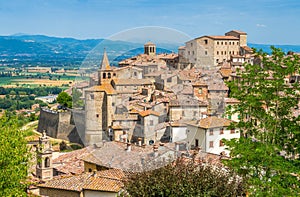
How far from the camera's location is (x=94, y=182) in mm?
16078

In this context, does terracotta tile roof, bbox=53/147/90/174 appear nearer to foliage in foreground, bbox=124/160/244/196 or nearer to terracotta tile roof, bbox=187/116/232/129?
terracotta tile roof, bbox=187/116/232/129

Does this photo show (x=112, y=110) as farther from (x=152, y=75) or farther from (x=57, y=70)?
(x=57, y=70)

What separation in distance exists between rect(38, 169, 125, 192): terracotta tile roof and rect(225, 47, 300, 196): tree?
5.82 metres

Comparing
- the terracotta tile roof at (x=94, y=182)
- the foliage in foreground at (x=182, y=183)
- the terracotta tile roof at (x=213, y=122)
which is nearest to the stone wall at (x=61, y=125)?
the terracotta tile roof at (x=213, y=122)

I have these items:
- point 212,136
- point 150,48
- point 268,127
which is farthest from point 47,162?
point 268,127

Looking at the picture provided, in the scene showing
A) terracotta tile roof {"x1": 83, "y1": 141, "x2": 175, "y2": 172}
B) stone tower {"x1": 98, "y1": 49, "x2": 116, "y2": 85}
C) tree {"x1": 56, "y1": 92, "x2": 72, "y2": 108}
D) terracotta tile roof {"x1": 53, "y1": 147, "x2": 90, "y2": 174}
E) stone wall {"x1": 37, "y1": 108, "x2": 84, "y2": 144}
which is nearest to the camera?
terracotta tile roof {"x1": 83, "y1": 141, "x2": 175, "y2": 172}

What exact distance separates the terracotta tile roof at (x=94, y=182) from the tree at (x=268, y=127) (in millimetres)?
5822

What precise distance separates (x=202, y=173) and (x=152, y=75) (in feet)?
20.9

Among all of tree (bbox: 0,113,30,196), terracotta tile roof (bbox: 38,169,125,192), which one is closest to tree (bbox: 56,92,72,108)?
terracotta tile roof (bbox: 38,169,125,192)

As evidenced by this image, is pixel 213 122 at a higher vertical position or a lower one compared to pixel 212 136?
higher

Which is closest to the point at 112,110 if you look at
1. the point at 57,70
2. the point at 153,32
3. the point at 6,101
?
the point at 153,32

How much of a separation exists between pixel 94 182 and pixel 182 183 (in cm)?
535

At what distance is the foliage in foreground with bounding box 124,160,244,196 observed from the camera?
11469 millimetres

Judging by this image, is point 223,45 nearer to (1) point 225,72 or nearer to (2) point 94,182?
(1) point 225,72
